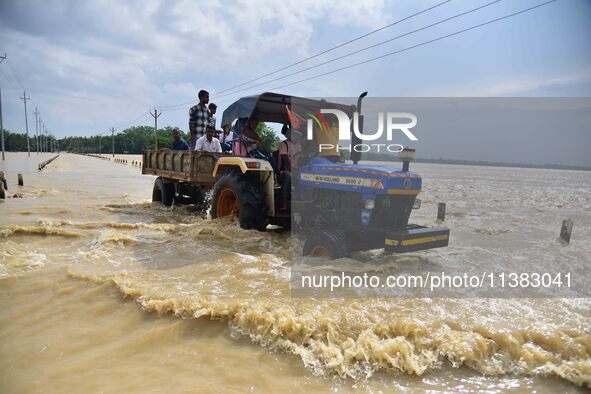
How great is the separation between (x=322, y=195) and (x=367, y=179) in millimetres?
788

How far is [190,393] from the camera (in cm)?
215

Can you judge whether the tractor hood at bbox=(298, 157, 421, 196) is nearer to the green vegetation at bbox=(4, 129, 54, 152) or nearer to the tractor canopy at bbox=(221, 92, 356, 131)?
the tractor canopy at bbox=(221, 92, 356, 131)

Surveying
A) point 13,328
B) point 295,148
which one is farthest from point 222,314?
point 295,148

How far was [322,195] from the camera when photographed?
496cm

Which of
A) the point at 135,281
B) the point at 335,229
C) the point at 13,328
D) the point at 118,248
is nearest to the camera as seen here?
the point at 13,328

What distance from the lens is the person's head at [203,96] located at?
27.7 feet

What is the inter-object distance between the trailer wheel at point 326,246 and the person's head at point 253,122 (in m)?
2.43

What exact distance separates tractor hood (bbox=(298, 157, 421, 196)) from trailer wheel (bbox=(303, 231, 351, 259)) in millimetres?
647

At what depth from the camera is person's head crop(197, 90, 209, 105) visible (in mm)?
8445

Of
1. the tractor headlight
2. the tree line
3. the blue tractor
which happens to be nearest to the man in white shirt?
the blue tractor

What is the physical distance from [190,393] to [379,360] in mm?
1212

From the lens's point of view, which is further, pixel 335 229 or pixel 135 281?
pixel 335 229

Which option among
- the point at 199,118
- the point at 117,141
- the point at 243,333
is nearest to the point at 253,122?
the point at 199,118

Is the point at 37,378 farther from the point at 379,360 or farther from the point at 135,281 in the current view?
the point at 379,360
